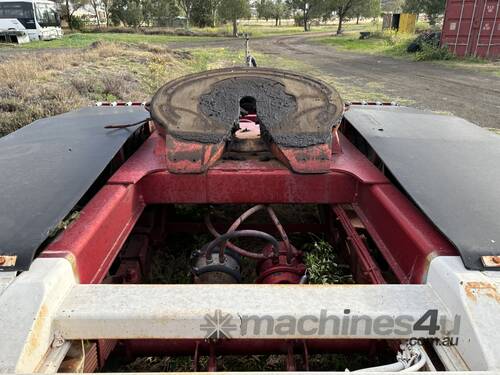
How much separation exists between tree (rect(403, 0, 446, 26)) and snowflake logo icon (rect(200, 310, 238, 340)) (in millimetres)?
36695

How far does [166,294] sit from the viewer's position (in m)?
Result: 1.47

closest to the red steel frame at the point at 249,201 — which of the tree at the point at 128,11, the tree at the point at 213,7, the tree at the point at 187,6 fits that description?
the tree at the point at 213,7

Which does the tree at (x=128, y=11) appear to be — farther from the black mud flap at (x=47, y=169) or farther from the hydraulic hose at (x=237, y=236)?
the hydraulic hose at (x=237, y=236)

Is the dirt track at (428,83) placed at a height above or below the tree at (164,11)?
below

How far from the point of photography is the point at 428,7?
3328 centimetres

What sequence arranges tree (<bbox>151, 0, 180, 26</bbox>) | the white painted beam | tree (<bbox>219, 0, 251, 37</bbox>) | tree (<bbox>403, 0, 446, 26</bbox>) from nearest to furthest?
the white painted beam
tree (<bbox>403, 0, 446, 26</bbox>)
tree (<bbox>219, 0, 251, 37</bbox>)
tree (<bbox>151, 0, 180, 26</bbox>)

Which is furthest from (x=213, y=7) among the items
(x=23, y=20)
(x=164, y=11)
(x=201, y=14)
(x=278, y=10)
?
(x=23, y=20)

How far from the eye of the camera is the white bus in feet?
82.8

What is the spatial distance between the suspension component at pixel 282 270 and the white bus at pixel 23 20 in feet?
94.1

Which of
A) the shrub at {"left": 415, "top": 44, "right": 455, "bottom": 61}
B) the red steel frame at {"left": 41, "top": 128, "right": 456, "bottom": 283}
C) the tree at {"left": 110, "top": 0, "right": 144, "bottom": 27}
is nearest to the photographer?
the red steel frame at {"left": 41, "top": 128, "right": 456, "bottom": 283}

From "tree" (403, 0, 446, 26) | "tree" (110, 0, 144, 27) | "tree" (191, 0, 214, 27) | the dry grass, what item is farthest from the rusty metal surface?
"tree" (191, 0, 214, 27)

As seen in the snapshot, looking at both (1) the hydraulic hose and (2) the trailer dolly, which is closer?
(2) the trailer dolly

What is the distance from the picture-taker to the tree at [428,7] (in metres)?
32.9

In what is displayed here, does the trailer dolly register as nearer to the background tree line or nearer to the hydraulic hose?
the hydraulic hose
